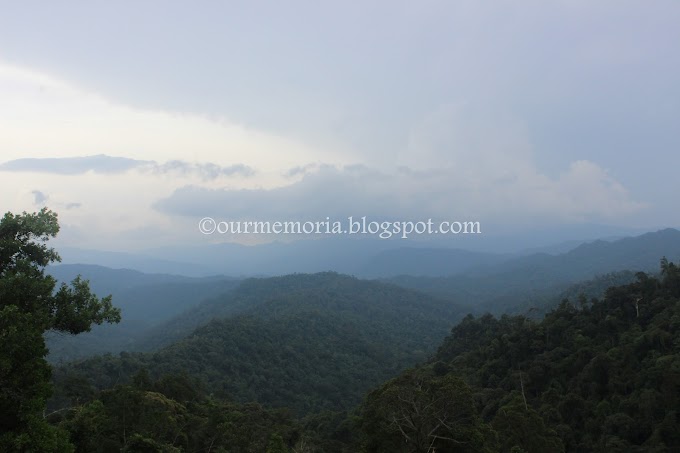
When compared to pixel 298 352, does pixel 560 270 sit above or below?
above

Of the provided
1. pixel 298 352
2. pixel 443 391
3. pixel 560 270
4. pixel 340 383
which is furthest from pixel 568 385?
pixel 560 270

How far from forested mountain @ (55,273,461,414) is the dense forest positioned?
10.7 inches

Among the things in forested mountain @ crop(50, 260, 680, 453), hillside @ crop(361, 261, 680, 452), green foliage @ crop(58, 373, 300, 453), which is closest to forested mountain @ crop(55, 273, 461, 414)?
forested mountain @ crop(50, 260, 680, 453)

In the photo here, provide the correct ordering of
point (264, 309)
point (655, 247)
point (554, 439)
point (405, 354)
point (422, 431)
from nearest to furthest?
point (422, 431), point (554, 439), point (405, 354), point (264, 309), point (655, 247)

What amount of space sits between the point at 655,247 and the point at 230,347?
179739 mm

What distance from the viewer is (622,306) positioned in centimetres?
3338

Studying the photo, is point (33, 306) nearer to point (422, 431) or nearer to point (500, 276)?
point (422, 431)

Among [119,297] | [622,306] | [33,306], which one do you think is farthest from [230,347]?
[119,297]

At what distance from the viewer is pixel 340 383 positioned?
57188mm

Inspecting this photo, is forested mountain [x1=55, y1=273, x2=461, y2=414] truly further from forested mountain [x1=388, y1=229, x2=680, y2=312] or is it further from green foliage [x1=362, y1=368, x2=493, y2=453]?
forested mountain [x1=388, y1=229, x2=680, y2=312]

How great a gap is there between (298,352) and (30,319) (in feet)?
192

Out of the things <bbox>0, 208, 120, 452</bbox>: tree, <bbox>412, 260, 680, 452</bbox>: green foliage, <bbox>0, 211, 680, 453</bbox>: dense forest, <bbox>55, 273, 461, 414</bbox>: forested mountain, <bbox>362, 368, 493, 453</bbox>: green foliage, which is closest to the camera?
<bbox>0, 208, 120, 452</bbox>: tree

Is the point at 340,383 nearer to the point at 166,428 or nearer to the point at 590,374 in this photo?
the point at 590,374

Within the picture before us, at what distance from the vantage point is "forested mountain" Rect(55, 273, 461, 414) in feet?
159
